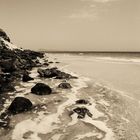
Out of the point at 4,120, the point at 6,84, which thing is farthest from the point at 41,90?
the point at 4,120

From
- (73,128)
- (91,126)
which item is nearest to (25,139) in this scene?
(73,128)

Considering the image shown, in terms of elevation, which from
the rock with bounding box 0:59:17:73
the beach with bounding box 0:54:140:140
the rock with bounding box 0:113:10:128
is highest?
the rock with bounding box 0:59:17:73

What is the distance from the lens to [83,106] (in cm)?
1299

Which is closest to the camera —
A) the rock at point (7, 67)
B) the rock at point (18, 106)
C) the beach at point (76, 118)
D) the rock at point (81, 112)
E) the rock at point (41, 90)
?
the beach at point (76, 118)

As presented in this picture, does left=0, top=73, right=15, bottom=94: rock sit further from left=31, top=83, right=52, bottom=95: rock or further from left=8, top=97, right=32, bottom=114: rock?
left=8, top=97, right=32, bottom=114: rock

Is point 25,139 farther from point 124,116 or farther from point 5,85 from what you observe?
point 5,85

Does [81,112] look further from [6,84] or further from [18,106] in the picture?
[6,84]

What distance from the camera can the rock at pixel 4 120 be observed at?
10523mm

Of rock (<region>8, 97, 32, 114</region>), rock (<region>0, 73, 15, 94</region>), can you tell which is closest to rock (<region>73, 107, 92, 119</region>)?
rock (<region>8, 97, 32, 114</region>)

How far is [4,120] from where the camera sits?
10.9 meters

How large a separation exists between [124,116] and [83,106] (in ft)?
6.32

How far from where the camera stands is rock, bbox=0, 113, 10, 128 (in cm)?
1052

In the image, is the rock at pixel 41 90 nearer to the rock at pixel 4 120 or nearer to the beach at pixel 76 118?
the beach at pixel 76 118

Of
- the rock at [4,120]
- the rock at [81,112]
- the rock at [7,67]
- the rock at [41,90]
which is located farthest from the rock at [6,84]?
the rock at [81,112]
